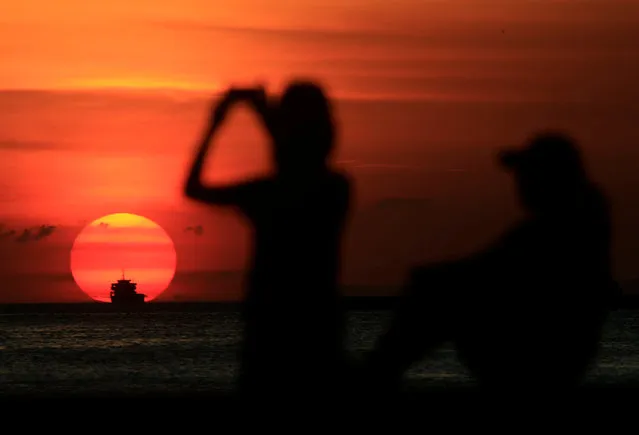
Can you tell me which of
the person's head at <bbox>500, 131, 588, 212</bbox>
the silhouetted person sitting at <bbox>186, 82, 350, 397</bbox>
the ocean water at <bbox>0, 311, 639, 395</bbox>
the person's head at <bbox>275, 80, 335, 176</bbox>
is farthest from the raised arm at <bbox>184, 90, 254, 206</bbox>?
the ocean water at <bbox>0, 311, 639, 395</bbox>

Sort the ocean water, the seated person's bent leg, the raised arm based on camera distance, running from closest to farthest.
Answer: the seated person's bent leg < the raised arm < the ocean water

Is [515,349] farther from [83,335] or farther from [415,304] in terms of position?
[83,335]

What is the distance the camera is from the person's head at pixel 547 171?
333 cm

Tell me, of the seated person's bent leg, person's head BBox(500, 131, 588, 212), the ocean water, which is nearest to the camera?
the seated person's bent leg

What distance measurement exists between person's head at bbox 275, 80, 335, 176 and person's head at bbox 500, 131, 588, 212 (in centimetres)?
76

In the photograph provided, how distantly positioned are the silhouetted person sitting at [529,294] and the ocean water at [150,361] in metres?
20.5

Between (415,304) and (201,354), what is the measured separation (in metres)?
52.7

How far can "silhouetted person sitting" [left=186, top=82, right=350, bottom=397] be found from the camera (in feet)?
12.6

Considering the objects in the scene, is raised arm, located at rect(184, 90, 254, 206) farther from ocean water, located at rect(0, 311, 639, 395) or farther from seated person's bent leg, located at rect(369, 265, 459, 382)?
ocean water, located at rect(0, 311, 639, 395)

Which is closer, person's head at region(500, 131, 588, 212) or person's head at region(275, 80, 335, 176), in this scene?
person's head at region(500, 131, 588, 212)

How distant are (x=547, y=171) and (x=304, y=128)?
859 millimetres

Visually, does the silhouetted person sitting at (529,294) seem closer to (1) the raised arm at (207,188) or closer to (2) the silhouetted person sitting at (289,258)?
(2) the silhouetted person sitting at (289,258)

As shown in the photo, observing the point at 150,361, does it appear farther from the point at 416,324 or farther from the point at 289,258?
the point at 416,324

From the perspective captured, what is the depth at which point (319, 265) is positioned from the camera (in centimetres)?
396
